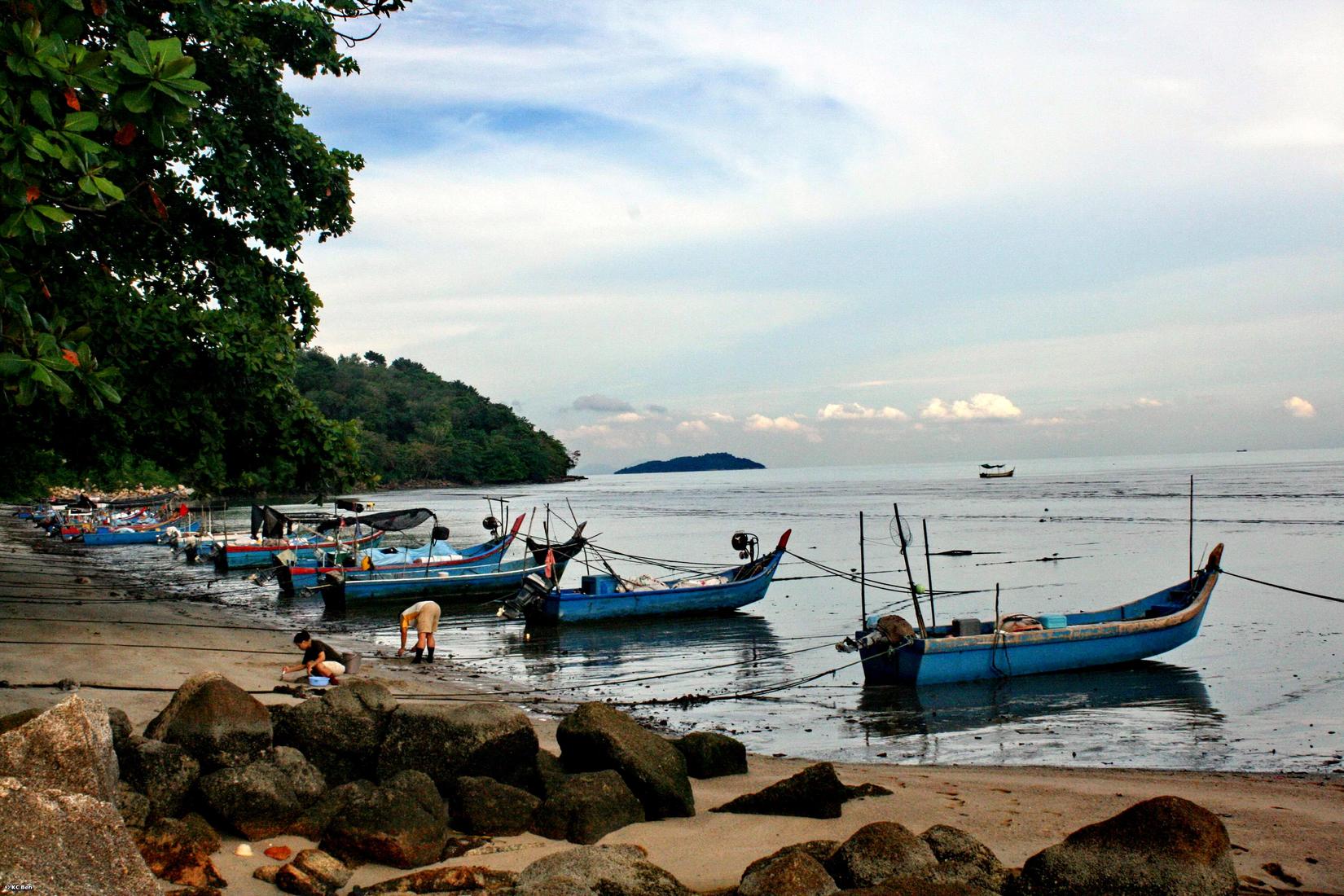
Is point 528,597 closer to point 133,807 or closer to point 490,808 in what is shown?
point 490,808

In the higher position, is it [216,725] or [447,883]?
[216,725]

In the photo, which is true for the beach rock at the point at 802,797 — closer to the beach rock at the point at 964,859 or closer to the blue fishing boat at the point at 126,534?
the beach rock at the point at 964,859

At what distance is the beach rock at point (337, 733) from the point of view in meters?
7.73

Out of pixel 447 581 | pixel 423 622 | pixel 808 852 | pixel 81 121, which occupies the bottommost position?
pixel 447 581

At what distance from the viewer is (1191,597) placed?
16734 millimetres

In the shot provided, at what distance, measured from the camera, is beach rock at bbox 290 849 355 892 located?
600 cm

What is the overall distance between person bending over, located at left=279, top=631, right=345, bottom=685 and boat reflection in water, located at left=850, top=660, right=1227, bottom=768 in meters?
6.78

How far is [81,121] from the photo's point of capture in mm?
4938

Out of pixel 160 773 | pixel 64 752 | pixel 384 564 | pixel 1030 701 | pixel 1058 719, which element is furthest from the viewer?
pixel 384 564

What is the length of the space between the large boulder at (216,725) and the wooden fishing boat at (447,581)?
51.0ft


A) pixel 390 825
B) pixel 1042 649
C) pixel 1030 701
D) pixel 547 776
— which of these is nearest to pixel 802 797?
pixel 547 776

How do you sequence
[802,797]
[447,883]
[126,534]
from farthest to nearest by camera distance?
[126,534] → [802,797] → [447,883]

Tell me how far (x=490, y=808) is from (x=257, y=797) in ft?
5.23

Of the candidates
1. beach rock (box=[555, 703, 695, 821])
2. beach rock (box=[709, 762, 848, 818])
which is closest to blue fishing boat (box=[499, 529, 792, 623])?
beach rock (box=[555, 703, 695, 821])
